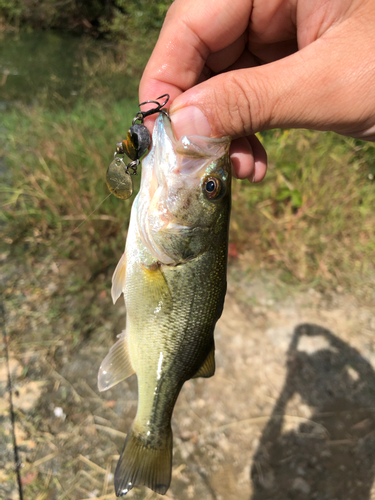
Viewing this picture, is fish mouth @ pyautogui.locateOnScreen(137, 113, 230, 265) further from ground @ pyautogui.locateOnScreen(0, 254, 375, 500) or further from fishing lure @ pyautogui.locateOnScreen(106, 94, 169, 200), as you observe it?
ground @ pyautogui.locateOnScreen(0, 254, 375, 500)

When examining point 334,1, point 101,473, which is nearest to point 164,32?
point 334,1

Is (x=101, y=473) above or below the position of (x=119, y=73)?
below

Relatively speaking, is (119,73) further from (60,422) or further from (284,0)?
(60,422)

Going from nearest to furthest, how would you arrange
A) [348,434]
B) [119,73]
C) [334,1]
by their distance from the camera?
[334,1] → [348,434] → [119,73]

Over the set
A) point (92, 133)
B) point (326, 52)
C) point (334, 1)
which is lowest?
point (326, 52)

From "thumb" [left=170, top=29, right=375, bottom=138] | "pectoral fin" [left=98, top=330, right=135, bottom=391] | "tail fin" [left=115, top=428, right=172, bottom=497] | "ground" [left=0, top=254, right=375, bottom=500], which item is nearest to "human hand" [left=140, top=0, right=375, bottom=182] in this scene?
"thumb" [left=170, top=29, right=375, bottom=138]

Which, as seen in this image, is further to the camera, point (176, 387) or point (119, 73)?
point (119, 73)

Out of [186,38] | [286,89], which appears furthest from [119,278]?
[186,38]
